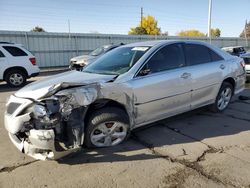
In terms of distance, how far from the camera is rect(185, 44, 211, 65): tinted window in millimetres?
5113

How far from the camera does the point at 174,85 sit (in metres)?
4.61

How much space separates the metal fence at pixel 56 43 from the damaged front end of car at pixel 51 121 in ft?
51.4

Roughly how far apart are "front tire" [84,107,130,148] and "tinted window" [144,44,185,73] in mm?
989

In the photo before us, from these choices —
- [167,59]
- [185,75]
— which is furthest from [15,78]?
[185,75]

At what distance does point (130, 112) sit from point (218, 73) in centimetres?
244

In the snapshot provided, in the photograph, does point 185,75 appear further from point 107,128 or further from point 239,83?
point 239,83

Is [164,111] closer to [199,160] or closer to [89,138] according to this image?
[199,160]

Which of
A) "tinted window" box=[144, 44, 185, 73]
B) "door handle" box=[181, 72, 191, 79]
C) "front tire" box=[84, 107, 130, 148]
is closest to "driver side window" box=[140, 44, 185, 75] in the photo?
"tinted window" box=[144, 44, 185, 73]

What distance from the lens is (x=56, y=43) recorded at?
779 inches

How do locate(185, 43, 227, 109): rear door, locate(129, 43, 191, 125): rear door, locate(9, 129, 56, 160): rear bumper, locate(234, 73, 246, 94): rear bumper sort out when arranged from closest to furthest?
locate(9, 129, 56, 160): rear bumper
locate(129, 43, 191, 125): rear door
locate(185, 43, 227, 109): rear door
locate(234, 73, 246, 94): rear bumper

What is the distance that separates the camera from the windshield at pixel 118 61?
14.5 feet

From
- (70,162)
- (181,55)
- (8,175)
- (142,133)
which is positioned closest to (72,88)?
(70,162)

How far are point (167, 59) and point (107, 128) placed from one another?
1.68 meters

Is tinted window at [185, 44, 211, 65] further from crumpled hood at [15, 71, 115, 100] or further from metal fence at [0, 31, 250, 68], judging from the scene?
metal fence at [0, 31, 250, 68]
